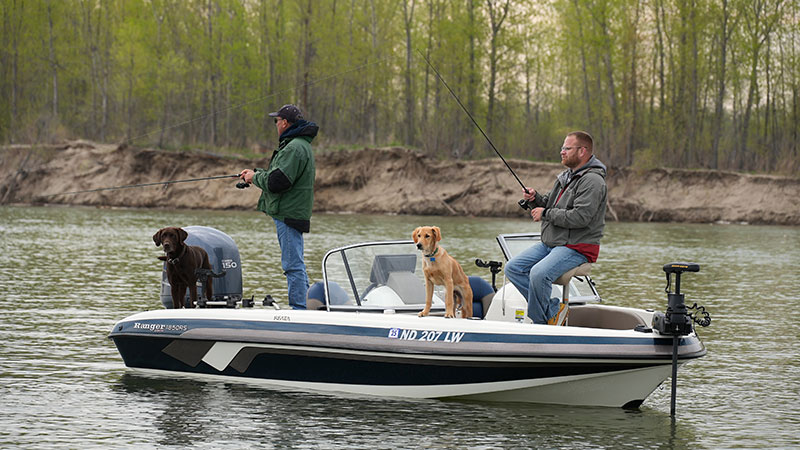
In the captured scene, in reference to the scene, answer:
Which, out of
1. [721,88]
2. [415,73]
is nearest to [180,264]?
[721,88]

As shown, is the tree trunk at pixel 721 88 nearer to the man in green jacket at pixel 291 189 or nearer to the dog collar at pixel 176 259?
the man in green jacket at pixel 291 189

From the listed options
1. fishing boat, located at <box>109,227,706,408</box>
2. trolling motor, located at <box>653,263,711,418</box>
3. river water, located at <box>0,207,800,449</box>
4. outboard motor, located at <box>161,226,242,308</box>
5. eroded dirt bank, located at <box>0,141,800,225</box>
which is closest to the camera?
river water, located at <box>0,207,800,449</box>

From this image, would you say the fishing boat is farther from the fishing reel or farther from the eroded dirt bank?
the eroded dirt bank

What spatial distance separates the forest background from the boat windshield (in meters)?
34.4

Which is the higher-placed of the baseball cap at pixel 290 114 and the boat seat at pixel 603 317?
the baseball cap at pixel 290 114

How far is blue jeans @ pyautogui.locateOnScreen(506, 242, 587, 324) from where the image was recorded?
6871 mm

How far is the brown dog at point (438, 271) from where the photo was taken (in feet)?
23.1

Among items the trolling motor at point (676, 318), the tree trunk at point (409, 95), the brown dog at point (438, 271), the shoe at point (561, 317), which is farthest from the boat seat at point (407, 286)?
the tree trunk at point (409, 95)

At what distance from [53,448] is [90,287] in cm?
804

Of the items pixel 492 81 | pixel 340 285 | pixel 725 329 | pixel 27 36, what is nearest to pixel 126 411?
pixel 340 285

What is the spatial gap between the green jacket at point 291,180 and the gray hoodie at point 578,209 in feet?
6.64

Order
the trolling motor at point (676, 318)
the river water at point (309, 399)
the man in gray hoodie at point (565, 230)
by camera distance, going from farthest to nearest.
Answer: the man in gray hoodie at point (565, 230)
the trolling motor at point (676, 318)
the river water at point (309, 399)

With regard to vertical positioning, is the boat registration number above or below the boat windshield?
below

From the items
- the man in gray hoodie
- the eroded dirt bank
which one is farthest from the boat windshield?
the eroded dirt bank
